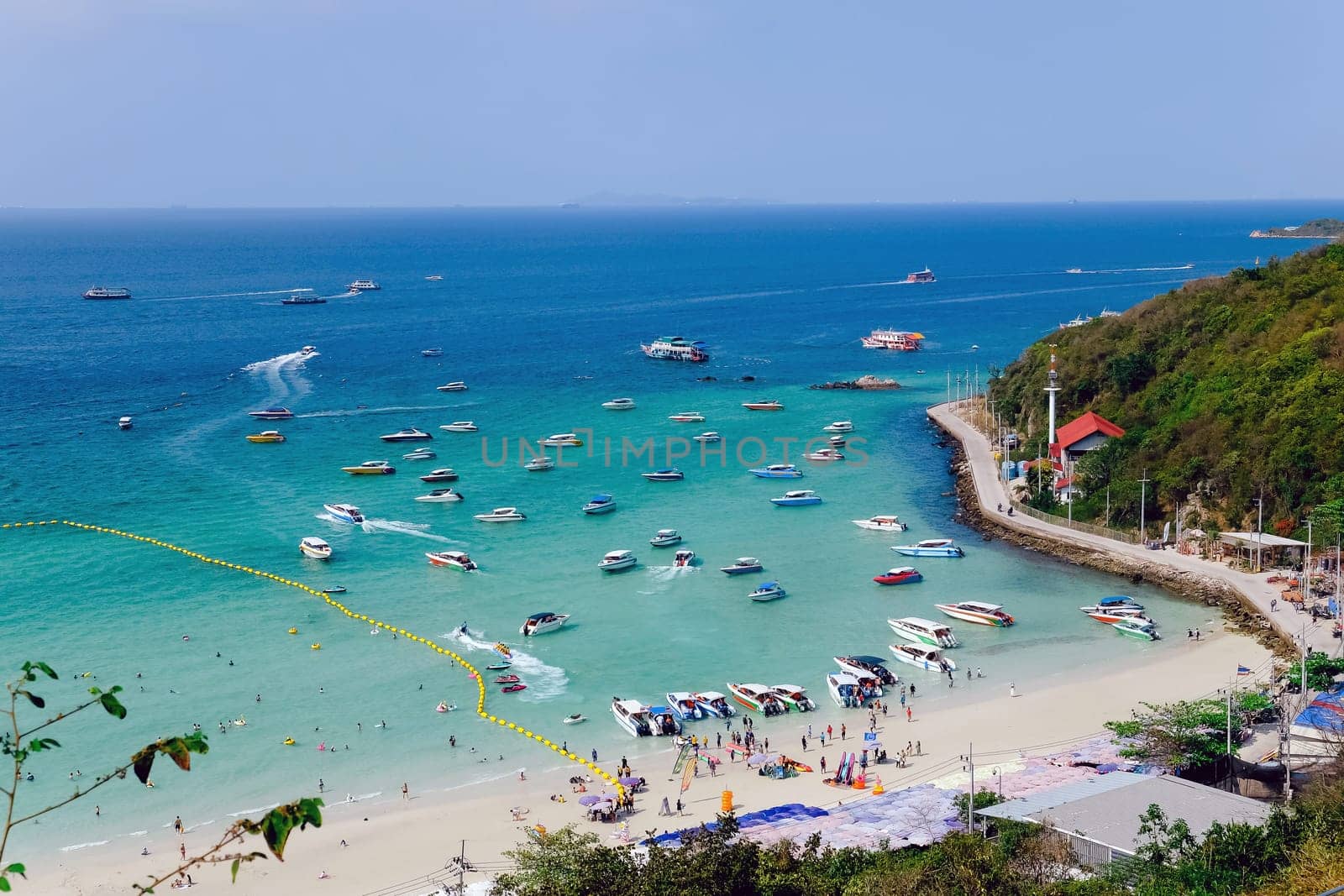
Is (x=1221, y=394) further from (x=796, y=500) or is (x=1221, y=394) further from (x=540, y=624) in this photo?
(x=540, y=624)

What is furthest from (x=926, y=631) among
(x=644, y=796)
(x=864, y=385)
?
(x=864, y=385)

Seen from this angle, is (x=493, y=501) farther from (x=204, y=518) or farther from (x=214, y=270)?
(x=214, y=270)

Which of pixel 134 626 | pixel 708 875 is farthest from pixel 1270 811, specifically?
pixel 134 626

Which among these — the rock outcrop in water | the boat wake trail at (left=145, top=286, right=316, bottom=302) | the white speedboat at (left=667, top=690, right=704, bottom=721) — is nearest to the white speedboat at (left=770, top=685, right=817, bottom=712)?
the white speedboat at (left=667, top=690, right=704, bottom=721)

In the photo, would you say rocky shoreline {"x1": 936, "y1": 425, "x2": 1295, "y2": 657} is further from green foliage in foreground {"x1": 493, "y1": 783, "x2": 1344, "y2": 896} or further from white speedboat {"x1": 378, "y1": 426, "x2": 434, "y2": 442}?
white speedboat {"x1": 378, "y1": 426, "x2": 434, "y2": 442}

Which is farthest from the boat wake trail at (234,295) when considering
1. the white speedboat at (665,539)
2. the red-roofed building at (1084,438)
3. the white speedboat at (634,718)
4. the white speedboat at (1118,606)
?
the white speedboat at (1118,606)

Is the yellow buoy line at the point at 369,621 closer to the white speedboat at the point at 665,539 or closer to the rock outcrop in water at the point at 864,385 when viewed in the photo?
the white speedboat at the point at 665,539

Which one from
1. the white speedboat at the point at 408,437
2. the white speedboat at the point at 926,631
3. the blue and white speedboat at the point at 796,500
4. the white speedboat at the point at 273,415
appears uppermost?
the white speedboat at the point at 273,415
